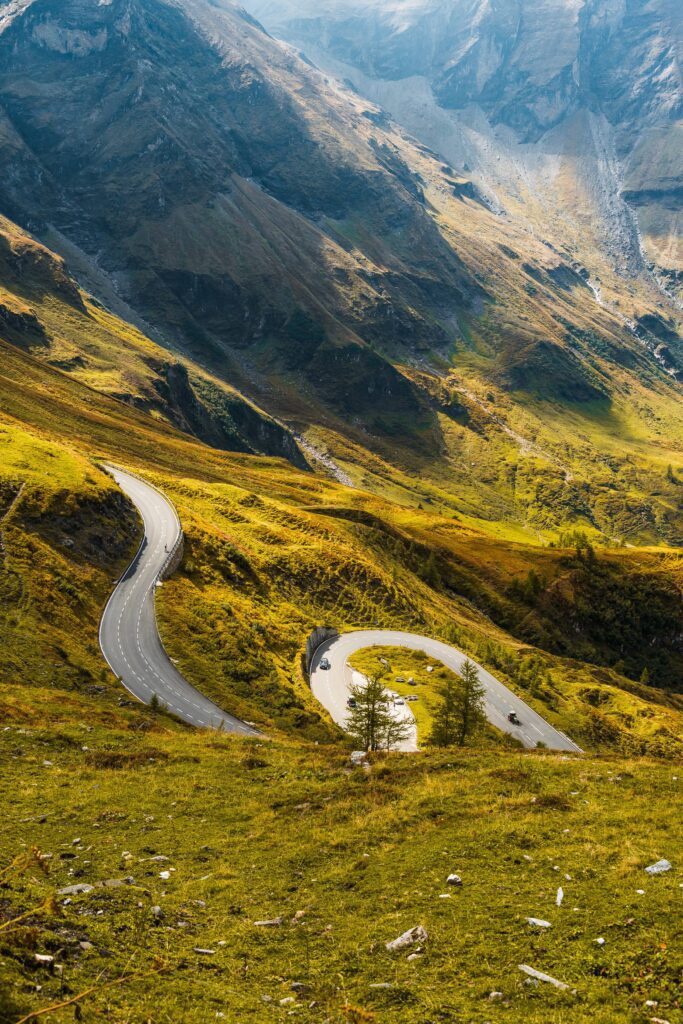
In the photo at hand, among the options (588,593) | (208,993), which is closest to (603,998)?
(208,993)

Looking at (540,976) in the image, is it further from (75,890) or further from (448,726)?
(448,726)

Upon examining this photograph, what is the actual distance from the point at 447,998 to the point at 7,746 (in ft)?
82.9

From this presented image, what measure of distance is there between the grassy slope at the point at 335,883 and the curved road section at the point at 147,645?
19934mm

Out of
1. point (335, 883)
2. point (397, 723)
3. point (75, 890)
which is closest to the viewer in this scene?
point (75, 890)

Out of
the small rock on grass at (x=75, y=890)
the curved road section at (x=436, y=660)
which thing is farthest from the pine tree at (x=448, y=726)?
the small rock on grass at (x=75, y=890)

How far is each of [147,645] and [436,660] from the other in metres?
48.0

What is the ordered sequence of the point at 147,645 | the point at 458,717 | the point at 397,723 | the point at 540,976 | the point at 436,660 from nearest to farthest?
1. the point at 540,976
2. the point at 397,723
3. the point at 458,717
4. the point at 147,645
5. the point at 436,660

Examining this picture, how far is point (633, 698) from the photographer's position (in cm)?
10438

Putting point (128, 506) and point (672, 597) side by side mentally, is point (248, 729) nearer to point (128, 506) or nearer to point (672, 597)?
point (128, 506)

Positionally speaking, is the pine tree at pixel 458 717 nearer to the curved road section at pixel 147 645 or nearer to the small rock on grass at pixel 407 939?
the curved road section at pixel 147 645

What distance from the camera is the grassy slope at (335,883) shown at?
553 inches

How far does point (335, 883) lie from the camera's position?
2061 centimetres

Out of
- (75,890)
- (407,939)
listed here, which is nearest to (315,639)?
(75,890)

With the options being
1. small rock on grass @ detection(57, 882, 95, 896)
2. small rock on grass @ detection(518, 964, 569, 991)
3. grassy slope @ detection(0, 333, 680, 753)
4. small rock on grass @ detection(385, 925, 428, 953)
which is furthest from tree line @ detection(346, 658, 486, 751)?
small rock on grass @ detection(518, 964, 569, 991)
